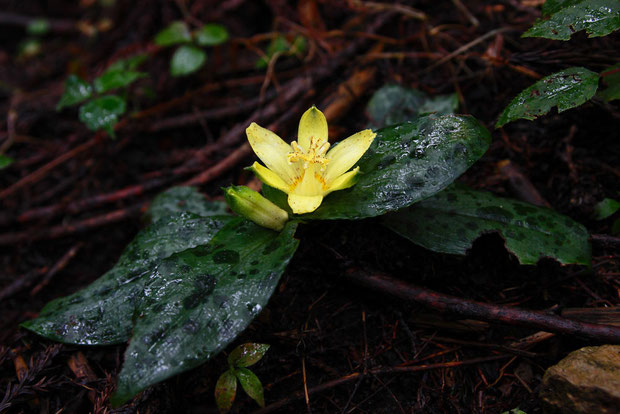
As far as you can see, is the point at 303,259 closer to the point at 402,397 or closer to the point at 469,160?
the point at 402,397

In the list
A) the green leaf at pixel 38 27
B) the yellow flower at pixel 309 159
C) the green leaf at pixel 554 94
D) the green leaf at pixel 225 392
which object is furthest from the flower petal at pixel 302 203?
the green leaf at pixel 38 27

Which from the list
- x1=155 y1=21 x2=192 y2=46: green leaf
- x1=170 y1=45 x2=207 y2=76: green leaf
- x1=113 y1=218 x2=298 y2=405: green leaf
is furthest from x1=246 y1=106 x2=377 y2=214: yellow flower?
x1=155 y1=21 x2=192 y2=46: green leaf

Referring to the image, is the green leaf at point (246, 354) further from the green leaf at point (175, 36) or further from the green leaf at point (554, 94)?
the green leaf at point (175, 36)

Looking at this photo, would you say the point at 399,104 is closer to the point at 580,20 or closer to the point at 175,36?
the point at 580,20

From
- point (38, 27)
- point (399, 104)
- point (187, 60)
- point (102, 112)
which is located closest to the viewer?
point (399, 104)

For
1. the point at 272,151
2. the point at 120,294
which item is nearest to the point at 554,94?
the point at 272,151

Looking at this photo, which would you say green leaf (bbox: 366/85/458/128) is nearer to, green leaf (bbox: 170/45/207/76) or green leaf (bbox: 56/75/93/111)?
green leaf (bbox: 170/45/207/76)
